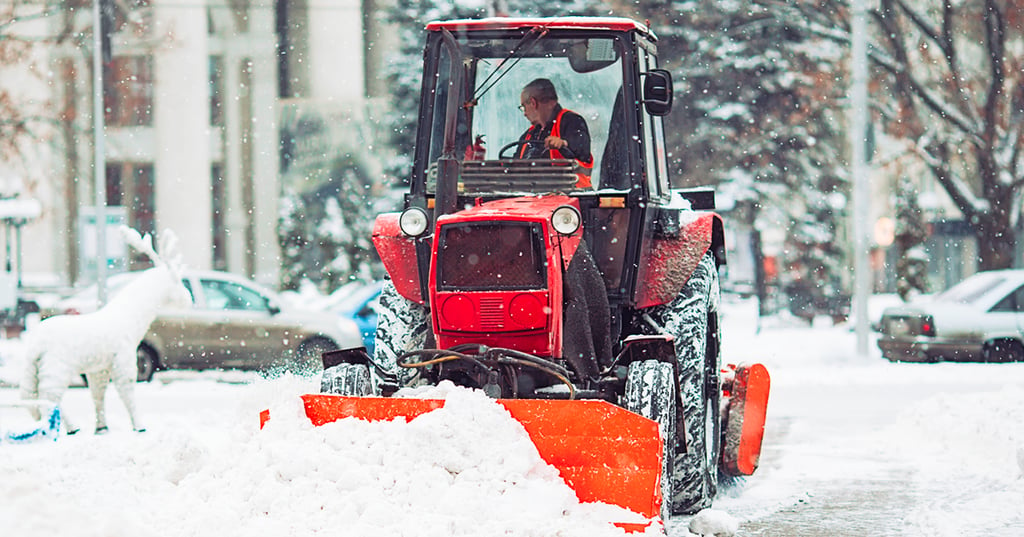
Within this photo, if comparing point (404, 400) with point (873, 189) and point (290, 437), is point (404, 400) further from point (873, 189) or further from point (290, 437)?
point (873, 189)

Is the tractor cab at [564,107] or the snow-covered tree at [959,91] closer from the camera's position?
the tractor cab at [564,107]

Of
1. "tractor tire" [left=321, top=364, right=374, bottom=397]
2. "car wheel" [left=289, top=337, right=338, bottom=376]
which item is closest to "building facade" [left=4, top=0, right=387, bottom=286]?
"car wheel" [left=289, top=337, right=338, bottom=376]

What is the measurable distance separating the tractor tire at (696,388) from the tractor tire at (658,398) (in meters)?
0.29

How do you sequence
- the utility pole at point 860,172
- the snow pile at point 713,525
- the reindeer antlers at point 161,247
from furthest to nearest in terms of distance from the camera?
1. the utility pole at point 860,172
2. the reindeer antlers at point 161,247
3. the snow pile at point 713,525

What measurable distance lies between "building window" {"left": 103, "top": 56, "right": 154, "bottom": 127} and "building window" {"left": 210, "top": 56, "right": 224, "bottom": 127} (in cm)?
176

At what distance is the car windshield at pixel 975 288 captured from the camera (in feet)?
62.6

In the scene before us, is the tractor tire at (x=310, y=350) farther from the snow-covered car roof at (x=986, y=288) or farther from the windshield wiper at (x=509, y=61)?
the windshield wiper at (x=509, y=61)

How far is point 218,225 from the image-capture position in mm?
38062

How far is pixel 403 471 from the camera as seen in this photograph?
5.64 meters

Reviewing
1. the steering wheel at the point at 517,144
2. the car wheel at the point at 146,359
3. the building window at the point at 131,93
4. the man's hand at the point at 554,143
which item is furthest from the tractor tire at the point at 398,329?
the building window at the point at 131,93

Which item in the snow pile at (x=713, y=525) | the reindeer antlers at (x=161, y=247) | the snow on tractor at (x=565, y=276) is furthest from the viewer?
the reindeer antlers at (x=161, y=247)

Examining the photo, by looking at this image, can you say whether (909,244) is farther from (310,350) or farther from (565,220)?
(565,220)

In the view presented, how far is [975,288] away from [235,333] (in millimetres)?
10348

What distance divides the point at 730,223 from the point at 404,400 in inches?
1028
